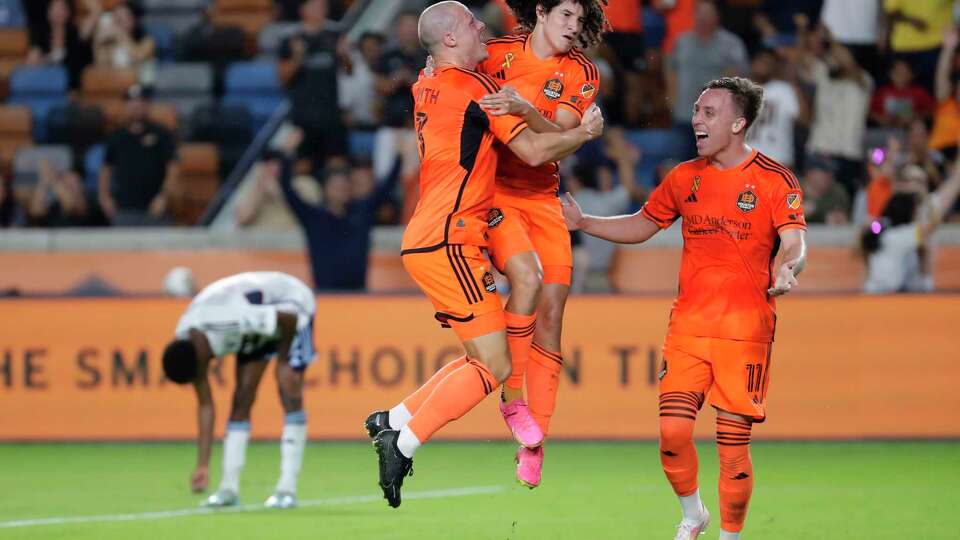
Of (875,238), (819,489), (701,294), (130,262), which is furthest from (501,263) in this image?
(130,262)

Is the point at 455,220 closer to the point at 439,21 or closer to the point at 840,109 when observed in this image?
the point at 439,21

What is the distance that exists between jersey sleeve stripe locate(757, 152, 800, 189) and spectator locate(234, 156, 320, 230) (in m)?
7.95

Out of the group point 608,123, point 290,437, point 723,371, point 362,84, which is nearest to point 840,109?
point 608,123

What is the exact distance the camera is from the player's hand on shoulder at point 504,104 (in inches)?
318

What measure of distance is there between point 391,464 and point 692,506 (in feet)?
5.84

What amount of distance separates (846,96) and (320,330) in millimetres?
5567

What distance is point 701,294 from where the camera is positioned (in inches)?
349

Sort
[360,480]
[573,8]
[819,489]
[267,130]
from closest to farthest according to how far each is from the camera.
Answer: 1. [573,8]
2. [819,489]
3. [360,480]
4. [267,130]

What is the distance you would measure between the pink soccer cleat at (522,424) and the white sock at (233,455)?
3485mm

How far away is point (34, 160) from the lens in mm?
18844

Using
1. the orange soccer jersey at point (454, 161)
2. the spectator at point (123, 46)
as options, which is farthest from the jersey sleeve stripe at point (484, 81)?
the spectator at point (123, 46)

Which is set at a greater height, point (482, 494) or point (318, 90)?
point (318, 90)

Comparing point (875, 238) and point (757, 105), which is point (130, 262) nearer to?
point (875, 238)

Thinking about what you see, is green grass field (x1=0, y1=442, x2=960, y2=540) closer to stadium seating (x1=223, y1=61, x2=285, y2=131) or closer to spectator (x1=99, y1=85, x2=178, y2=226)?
spectator (x1=99, y1=85, x2=178, y2=226)
